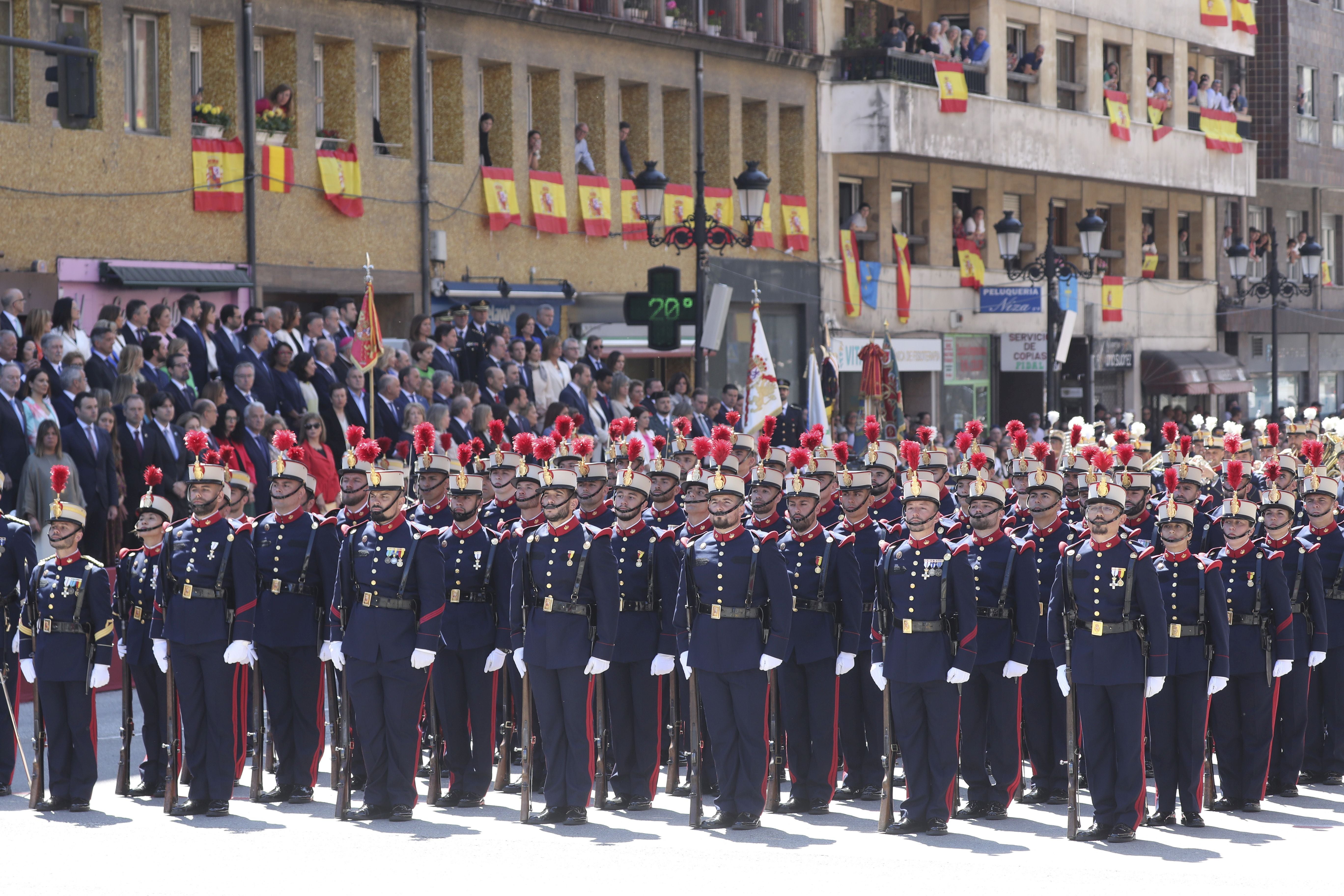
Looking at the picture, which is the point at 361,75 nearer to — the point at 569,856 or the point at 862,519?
the point at 862,519

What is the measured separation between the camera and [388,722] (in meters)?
12.3

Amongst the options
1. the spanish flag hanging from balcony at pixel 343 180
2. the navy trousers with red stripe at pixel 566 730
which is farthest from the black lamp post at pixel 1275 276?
the navy trousers with red stripe at pixel 566 730

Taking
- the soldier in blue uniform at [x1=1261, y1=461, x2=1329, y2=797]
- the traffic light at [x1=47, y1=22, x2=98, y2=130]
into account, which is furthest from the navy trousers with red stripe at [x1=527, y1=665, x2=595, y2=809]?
the traffic light at [x1=47, y1=22, x2=98, y2=130]

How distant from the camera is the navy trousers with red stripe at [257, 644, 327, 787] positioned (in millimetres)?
13156

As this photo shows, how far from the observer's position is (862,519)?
13461 millimetres

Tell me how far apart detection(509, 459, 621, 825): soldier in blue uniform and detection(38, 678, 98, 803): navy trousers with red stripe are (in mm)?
2720

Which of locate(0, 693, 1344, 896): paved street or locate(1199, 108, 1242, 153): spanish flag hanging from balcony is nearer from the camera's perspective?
locate(0, 693, 1344, 896): paved street

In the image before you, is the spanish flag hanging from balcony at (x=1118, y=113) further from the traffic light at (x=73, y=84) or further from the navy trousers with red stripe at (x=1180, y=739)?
the navy trousers with red stripe at (x=1180, y=739)

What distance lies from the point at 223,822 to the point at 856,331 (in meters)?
24.6

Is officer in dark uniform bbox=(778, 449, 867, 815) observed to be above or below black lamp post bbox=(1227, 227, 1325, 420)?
below

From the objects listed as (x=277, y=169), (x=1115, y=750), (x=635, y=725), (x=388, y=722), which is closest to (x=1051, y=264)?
(x=277, y=169)

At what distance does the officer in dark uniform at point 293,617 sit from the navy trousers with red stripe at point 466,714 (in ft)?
2.60

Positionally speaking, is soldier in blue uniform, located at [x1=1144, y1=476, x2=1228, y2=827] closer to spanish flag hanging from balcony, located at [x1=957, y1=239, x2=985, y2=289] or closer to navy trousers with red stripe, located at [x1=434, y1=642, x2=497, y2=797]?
navy trousers with red stripe, located at [x1=434, y1=642, x2=497, y2=797]

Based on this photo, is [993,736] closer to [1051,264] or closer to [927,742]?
[927,742]
